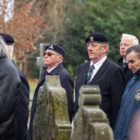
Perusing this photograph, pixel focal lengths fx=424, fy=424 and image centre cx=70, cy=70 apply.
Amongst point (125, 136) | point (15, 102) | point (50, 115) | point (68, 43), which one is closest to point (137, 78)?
point (125, 136)

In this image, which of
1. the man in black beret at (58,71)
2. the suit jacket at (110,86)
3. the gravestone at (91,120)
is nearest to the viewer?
the gravestone at (91,120)

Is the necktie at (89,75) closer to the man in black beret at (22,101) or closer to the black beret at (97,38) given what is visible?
the black beret at (97,38)

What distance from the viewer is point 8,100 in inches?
151

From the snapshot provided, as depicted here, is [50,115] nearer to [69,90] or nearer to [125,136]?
[125,136]

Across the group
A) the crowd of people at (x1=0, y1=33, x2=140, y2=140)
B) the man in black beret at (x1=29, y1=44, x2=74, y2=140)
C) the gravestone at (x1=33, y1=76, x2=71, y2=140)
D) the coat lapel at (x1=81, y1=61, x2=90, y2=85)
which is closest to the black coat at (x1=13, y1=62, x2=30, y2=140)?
the crowd of people at (x1=0, y1=33, x2=140, y2=140)

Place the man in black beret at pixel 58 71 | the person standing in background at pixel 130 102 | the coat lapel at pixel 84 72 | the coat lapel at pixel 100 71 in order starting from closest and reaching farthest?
the person standing in background at pixel 130 102, the coat lapel at pixel 100 71, the coat lapel at pixel 84 72, the man in black beret at pixel 58 71

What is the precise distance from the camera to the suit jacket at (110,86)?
5.46m

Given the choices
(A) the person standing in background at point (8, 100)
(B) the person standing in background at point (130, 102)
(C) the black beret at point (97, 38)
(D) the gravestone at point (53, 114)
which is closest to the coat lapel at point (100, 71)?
(C) the black beret at point (97, 38)

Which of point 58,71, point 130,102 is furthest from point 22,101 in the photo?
point 130,102

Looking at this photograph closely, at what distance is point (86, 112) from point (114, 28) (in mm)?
35758

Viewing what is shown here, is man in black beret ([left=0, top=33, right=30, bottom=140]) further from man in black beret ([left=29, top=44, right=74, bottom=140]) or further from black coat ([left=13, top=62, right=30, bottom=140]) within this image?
man in black beret ([left=29, top=44, right=74, bottom=140])

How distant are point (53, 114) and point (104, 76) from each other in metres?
1.73

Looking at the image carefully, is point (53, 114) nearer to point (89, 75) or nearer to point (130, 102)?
point (130, 102)

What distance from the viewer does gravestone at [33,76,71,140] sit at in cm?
393
